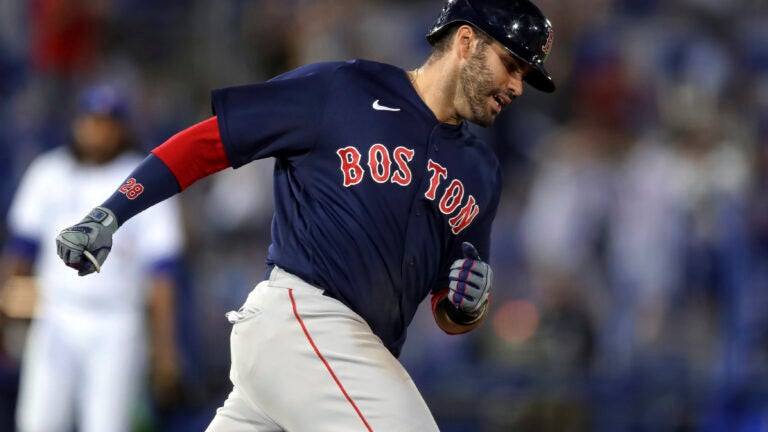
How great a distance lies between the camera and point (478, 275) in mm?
3439

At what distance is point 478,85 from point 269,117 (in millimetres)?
681

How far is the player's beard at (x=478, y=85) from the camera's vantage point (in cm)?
353

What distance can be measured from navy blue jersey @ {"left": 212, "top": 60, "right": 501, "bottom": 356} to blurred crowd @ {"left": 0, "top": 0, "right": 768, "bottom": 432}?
3.50 meters

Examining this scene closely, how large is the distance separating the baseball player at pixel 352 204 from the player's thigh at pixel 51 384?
8.47 ft

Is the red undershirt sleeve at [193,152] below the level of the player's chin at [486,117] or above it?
below

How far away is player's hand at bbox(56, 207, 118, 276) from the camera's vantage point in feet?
9.89

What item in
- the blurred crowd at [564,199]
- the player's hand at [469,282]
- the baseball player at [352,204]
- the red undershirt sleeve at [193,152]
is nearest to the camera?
the baseball player at [352,204]

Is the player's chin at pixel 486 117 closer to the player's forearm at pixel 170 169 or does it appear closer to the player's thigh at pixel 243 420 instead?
the player's forearm at pixel 170 169

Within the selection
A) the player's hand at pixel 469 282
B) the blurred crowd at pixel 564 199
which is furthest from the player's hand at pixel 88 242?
the blurred crowd at pixel 564 199

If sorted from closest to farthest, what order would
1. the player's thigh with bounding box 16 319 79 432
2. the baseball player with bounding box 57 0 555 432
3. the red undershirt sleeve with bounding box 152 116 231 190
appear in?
the baseball player with bounding box 57 0 555 432 < the red undershirt sleeve with bounding box 152 116 231 190 < the player's thigh with bounding box 16 319 79 432

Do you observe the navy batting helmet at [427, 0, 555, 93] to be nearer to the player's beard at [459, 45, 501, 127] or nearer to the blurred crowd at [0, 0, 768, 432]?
the player's beard at [459, 45, 501, 127]

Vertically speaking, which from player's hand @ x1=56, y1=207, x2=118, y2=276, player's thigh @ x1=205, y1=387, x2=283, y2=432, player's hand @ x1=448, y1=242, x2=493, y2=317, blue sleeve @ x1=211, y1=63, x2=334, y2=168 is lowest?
player's thigh @ x1=205, y1=387, x2=283, y2=432

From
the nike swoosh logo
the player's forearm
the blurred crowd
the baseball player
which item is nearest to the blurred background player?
the blurred crowd

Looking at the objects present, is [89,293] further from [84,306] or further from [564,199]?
[564,199]
